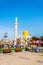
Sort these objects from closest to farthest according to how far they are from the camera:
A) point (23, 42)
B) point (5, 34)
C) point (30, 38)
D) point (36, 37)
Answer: point (5, 34)
point (23, 42)
point (30, 38)
point (36, 37)

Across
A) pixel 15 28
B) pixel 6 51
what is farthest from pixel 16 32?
pixel 6 51

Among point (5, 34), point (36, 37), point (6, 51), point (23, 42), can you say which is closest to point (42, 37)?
point (36, 37)

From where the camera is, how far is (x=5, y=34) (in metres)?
68.6

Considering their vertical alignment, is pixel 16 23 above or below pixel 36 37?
above

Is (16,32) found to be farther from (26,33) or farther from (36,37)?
(36,37)

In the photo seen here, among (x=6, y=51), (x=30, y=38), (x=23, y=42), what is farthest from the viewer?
(x=30, y=38)

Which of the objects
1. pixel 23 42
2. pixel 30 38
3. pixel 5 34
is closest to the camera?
pixel 5 34

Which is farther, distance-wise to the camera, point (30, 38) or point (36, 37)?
point (36, 37)

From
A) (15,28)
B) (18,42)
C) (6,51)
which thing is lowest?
(6,51)

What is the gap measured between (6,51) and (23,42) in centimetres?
4324

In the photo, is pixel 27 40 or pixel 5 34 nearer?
pixel 5 34

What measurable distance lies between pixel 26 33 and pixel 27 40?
6.48 meters

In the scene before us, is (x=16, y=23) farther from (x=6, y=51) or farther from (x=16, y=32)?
(x=6, y=51)

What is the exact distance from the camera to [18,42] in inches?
3182
